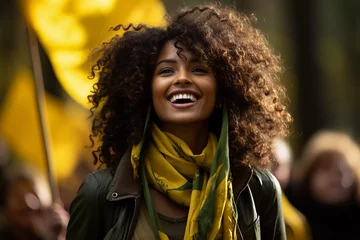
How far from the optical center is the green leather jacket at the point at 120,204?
11.0 feet

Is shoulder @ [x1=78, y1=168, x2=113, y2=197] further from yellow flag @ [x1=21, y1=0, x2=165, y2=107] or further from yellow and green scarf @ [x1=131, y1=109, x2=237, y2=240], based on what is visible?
yellow flag @ [x1=21, y1=0, x2=165, y2=107]

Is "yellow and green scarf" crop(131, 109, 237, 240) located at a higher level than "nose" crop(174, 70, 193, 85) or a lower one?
lower

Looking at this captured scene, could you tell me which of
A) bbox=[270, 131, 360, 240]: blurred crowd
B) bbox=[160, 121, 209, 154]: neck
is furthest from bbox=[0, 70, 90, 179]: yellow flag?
bbox=[160, 121, 209, 154]: neck

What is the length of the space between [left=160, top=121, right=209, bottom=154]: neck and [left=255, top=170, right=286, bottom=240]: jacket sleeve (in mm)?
224

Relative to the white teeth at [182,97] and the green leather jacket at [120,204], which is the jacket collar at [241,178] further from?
the white teeth at [182,97]

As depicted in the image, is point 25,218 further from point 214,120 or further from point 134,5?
point 214,120

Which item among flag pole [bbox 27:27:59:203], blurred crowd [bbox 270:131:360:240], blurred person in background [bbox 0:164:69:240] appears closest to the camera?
flag pole [bbox 27:27:59:203]

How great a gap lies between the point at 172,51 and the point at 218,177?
456mm

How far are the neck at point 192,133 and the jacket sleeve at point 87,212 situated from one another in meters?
0.31

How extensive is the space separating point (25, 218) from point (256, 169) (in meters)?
2.11

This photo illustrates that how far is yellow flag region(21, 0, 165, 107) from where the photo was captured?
4.54 metres

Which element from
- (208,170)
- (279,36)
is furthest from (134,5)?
(279,36)

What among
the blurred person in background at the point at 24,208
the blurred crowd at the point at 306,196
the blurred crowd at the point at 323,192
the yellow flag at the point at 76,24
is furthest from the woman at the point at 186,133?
the blurred crowd at the point at 323,192

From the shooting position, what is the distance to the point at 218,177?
3.42 meters
